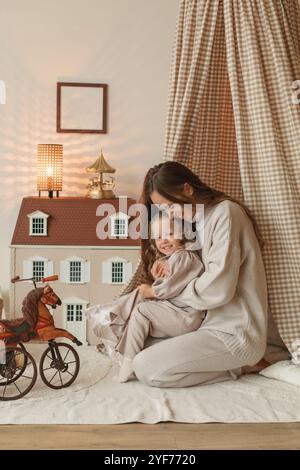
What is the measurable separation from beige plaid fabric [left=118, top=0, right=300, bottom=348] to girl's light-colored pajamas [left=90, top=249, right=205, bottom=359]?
35cm

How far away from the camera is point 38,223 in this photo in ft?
11.0

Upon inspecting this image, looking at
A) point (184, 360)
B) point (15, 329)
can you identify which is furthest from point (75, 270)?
point (184, 360)

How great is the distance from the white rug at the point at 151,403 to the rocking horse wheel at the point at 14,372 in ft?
0.13

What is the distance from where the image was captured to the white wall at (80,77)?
12.1 feet

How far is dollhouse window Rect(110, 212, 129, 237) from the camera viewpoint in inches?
132

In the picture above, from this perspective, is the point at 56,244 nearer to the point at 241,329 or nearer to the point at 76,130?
the point at 76,130

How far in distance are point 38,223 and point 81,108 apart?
81 cm

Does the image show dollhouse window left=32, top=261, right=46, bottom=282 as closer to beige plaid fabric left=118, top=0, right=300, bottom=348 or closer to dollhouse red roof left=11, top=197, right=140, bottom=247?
dollhouse red roof left=11, top=197, right=140, bottom=247

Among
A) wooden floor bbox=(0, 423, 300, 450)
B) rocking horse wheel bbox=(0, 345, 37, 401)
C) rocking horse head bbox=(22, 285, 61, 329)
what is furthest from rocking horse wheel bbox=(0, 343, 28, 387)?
wooden floor bbox=(0, 423, 300, 450)

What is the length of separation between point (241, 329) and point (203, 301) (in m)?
0.19

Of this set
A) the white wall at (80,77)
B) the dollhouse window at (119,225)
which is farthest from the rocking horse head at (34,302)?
the white wall at (80,77)

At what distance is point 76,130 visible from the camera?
147 inches

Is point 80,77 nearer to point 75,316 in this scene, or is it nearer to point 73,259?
point 73,259
